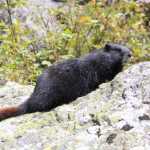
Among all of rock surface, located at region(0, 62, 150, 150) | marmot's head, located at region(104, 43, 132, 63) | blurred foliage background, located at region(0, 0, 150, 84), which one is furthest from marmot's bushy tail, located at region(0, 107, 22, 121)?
blurred foliage background, located at region(0, 0, 150, 84)

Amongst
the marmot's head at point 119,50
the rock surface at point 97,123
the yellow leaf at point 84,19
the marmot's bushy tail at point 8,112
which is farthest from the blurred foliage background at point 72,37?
the rock surface at point 97,123

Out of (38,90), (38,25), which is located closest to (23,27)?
(38,25)

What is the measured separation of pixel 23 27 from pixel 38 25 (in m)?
0.25

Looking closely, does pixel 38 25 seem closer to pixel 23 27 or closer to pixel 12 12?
pixel 23 27

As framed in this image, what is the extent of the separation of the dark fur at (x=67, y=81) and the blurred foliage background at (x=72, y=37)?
82.9 inches

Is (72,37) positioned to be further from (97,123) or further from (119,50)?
(97,123)

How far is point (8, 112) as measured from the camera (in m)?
4.84

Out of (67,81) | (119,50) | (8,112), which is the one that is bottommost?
(8,112)

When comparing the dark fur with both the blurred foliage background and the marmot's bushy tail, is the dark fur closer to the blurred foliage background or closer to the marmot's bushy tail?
the marmot's bushy tail

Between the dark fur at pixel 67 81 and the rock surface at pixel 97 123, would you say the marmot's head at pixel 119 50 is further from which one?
the rock surface at pixel 97 123

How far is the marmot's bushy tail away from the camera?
4.80 meters

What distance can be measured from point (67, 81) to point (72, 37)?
9.56 ft

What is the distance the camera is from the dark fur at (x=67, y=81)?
191 inches

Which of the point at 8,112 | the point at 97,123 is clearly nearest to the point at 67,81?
the point at 8,112
